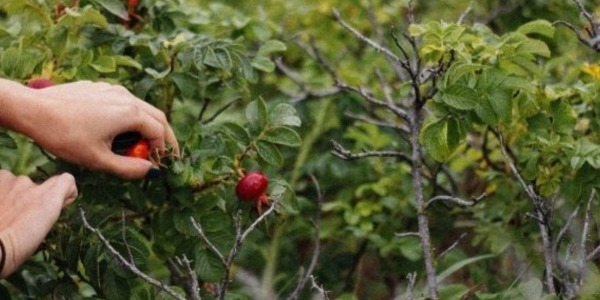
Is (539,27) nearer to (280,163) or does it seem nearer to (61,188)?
(280,163)

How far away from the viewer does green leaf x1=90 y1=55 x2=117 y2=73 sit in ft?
6.46

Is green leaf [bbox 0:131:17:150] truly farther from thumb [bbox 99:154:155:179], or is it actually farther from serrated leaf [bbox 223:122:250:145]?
serrated leaf [bbox 223:122:250:145]

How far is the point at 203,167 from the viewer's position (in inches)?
74.2

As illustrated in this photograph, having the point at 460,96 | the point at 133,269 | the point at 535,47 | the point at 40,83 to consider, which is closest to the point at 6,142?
the point at 40,83

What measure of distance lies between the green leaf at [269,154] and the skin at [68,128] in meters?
0.20

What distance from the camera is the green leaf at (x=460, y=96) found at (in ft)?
5.87

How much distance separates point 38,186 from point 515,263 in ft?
3.49

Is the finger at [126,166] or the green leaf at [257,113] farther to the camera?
the green leaf at [257,113]

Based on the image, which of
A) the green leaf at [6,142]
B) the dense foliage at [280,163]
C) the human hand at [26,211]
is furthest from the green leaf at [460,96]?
the green leaf at [6,142]

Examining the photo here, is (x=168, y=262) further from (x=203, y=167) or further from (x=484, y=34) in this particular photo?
(x=484, y=34)

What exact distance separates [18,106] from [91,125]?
12cm

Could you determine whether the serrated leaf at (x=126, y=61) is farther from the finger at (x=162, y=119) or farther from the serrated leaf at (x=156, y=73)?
the finger at (x=162, y=119)

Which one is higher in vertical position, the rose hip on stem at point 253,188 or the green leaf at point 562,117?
the green leaf at point 562,117

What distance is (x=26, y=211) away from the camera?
1636 millimetres
